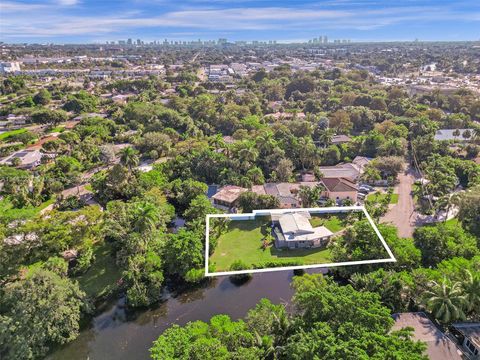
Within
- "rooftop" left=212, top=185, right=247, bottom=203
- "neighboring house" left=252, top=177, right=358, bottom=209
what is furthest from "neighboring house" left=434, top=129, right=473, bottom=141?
"rooftop" left=212, top=185, right=247, bottom=203

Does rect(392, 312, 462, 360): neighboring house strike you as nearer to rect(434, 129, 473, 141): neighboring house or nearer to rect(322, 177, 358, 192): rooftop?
rect(322, 177, 358, 192): rooftop

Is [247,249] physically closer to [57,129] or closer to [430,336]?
[430,336]

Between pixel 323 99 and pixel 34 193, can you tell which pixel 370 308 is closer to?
pixel 34 193

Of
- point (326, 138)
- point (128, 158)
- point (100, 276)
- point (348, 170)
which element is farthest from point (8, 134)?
point (348, 170)

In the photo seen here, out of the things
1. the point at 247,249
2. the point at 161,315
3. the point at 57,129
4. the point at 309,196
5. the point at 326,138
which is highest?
the point at 326,138

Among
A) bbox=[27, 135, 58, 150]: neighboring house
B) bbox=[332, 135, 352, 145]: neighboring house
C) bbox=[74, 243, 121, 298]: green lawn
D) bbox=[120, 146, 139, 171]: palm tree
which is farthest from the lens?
bbox=[27, 135, 58, 150]: neighboring house

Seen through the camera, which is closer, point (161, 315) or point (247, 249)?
point (247, 249)
